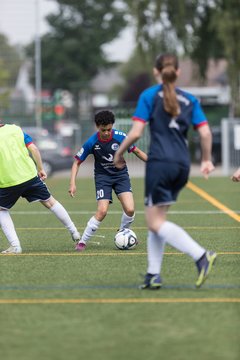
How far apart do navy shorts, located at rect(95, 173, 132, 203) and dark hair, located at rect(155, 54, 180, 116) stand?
3.76 meters

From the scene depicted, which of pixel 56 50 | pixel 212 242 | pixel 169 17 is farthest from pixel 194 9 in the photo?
pixel 56 50

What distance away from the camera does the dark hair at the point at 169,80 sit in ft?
26.5

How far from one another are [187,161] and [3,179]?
330 cm

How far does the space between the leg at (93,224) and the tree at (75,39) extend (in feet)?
253

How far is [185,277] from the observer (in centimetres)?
923

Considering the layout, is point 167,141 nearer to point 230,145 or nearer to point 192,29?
point 230,145

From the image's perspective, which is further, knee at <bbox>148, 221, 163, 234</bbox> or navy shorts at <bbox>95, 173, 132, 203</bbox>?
navy shorts at <bbox>95, 173, 132, 203</bbox>

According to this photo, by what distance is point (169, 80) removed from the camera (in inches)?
319

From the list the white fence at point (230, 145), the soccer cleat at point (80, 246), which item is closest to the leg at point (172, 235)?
the soccer cleat at point (80, 246)

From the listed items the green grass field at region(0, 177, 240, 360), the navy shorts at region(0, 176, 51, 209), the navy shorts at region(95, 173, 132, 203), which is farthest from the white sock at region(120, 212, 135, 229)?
the navy shorts at region(0, 176, 51, 209)

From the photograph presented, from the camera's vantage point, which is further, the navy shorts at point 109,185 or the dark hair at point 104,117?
the navy shorts at point 109,185

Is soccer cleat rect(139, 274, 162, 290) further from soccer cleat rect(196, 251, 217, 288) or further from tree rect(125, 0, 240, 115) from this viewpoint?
tree rect(125, 0, 240, 115)

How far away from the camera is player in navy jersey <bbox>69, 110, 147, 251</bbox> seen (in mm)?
11500

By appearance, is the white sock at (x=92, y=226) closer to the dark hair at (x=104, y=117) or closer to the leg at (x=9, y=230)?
the leg at (x=9, y=230)
